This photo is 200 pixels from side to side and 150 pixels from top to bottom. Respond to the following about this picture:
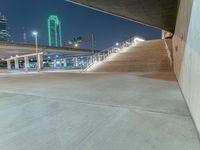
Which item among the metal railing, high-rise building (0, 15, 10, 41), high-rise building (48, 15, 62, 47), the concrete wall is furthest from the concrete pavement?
high-rise building (0, 15, 10, 41)

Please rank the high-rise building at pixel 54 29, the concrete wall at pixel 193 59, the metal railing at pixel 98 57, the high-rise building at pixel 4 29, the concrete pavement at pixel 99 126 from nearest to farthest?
the concrete pavement at pixel 99 126, the concrete wall at pixel 193 59, the metal railing at pixel 98 57, the high-rise building at pixel 4 29, the high-rise building at pixel 54 29

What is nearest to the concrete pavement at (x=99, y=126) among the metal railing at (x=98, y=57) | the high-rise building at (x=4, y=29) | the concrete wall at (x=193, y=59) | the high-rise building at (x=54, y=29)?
the concrete wall at (x=193, y=59)

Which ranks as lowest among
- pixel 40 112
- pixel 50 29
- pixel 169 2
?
pixel 40 112

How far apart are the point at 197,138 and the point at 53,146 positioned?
61.1 inches

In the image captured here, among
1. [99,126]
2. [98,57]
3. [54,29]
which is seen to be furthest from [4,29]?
[99,126]

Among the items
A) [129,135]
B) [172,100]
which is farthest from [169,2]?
[129,135]

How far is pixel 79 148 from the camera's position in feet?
4.95

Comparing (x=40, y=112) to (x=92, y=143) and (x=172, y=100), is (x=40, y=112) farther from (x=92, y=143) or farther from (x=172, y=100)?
(x=172, y=100)

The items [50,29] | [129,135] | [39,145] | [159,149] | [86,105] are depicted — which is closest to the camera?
[159,149]

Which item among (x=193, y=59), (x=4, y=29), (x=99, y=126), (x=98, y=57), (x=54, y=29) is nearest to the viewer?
(x=99, y=126)

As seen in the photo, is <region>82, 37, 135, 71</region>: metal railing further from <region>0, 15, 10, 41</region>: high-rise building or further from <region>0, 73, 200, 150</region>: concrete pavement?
<region>0, 15, 10, 41</region>: high-rise building

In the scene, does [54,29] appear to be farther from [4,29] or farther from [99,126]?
[99,126]

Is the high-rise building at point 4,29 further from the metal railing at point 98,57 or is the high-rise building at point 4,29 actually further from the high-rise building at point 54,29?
the metal railing at point 98,57

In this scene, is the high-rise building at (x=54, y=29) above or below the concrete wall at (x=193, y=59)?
above
